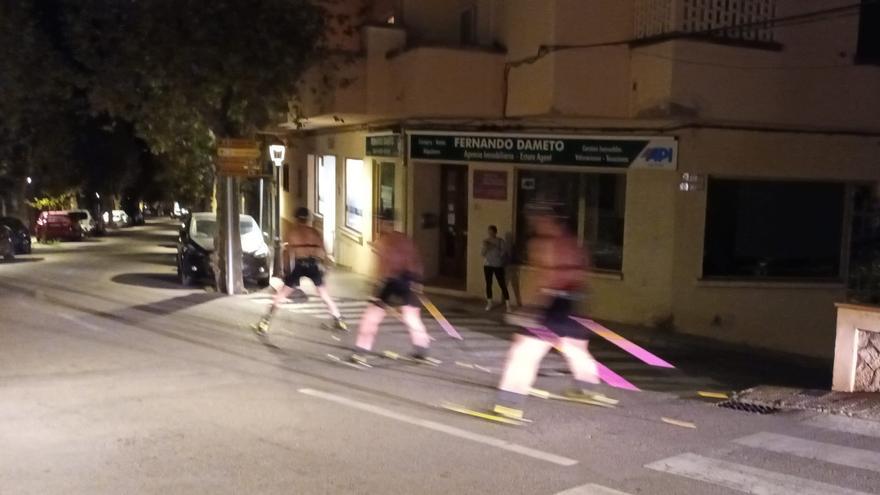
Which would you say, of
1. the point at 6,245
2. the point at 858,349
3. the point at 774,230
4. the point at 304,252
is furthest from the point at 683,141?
the point at 6,245

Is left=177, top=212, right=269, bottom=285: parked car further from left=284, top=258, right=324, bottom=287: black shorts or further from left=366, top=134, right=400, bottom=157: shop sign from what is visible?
left=284, top=258, right=324, bottom=287: black shorts

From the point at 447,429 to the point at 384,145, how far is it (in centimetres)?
1283

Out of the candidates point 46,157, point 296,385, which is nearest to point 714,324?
point 296,385

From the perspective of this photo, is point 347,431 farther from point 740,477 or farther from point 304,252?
point 304,252

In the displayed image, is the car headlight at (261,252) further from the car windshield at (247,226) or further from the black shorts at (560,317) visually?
the black shorts at (560,317)

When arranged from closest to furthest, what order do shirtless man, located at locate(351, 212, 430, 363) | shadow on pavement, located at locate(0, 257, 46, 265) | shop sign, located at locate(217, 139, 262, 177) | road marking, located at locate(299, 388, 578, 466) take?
1. road marking, located at locate(299, 388, 578, 466)
2. shirtless man, located at locate(351, 212, 430, 363)
3. shop sign, located at locate(217, 139, 262, 177)
4. shadow on pavement, located at locate(0, 257, 46, 265)

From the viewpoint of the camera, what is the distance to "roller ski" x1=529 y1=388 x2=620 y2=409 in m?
8.79

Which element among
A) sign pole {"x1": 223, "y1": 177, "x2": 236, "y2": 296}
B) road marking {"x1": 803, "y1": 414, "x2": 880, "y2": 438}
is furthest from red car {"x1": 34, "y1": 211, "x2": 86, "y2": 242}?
road marking {"x1": 803, "y1": 414, "x2": 880, "y2": 438}

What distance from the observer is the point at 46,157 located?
127 ft

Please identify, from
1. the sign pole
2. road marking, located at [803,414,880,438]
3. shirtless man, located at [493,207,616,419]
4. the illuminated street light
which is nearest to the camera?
road marking, located at [803,414,880,438]

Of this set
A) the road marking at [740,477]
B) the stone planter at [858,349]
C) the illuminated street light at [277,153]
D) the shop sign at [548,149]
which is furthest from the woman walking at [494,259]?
the road marking at [740,477]

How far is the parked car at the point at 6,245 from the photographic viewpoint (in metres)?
29.3

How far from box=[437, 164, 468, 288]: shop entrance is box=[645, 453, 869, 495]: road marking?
12.0m

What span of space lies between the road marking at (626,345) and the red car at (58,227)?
1393 inches
